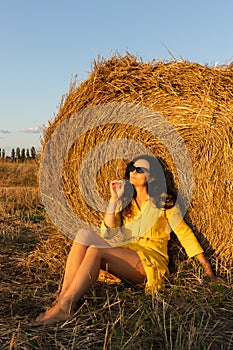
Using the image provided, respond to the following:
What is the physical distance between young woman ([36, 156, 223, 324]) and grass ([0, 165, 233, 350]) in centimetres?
14

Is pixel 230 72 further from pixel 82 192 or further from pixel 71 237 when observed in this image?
pixel 71 237

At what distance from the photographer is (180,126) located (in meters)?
4.42

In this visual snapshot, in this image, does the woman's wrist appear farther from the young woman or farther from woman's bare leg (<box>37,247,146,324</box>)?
woman's bare leg (<box>37,247,146,324</box>)

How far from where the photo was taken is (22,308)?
3.50 m

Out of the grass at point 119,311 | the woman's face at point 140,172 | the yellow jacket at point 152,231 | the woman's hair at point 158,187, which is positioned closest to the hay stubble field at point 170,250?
the grass at point 119,311

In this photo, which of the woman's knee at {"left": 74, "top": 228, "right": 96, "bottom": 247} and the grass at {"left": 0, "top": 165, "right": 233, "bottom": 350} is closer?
the grass at {"left": 0, "top": 165, "right": 233, "bottom": 350}

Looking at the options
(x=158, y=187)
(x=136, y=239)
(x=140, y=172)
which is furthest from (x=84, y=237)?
(x=158, y=187)

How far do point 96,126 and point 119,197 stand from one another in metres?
0.84

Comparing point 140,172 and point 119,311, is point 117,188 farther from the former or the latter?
point 119,311

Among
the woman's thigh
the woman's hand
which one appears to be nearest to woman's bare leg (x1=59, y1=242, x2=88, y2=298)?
the woman's thigh

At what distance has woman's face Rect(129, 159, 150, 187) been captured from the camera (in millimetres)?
4266

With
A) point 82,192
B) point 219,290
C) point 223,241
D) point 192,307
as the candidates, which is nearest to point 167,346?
point 192,307

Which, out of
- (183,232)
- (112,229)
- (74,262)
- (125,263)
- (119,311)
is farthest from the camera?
(112,229)

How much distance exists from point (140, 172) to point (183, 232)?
2.23 feet
